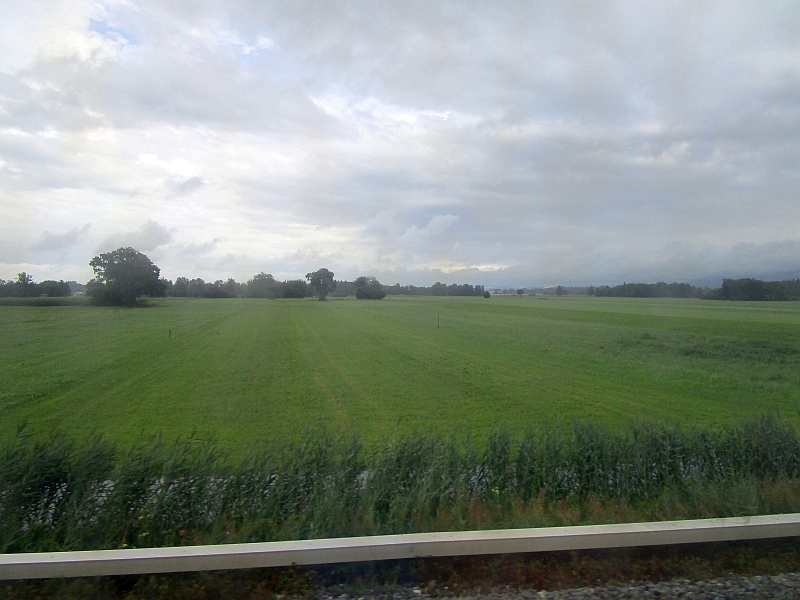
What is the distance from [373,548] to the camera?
3820 millimetres

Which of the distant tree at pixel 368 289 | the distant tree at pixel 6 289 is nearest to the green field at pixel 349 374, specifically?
the distant tree at pixel 6 289

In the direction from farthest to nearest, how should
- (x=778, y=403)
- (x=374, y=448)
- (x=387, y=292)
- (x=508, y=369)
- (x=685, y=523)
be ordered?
(x=387, y=292) → (x=508, y=369) → (x=778, y=403) → (x=374, y=448) → (x=685, y=523)

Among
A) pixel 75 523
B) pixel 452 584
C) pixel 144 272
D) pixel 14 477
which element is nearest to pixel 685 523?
pixel 452 584

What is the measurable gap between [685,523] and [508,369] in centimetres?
736

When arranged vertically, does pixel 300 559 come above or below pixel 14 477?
below

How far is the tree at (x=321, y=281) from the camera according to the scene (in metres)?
13.8

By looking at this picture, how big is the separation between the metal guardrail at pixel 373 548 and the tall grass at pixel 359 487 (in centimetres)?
59

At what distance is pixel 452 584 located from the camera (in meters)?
3.77

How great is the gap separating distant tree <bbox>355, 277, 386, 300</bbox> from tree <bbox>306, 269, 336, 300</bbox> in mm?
2113

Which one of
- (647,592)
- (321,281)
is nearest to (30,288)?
(321,281)

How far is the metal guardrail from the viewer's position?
361cm

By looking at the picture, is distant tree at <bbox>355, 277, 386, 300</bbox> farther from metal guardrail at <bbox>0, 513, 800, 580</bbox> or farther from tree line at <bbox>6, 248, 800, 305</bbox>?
metal guardrail at <bbox>0, 513, 800, 580</bbox>

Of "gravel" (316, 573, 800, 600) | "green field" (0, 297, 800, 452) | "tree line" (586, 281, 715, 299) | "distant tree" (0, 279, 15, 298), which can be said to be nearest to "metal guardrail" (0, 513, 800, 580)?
"gravel" (316, 573, 800, 600)

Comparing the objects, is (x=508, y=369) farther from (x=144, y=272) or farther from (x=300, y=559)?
(x=300, y=559)
